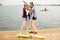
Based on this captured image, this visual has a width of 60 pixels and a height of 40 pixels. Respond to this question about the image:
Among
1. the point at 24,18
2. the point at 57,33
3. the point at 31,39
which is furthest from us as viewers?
the point at 57,33

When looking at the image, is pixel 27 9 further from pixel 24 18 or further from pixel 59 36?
pixel 59 36

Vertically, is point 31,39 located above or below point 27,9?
below

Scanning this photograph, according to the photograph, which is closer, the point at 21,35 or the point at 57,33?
the point at 21,35

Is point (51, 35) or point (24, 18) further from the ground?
point (24, 18)

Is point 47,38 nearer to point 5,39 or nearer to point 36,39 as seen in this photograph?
point 36,39

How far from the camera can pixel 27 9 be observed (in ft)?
53.0

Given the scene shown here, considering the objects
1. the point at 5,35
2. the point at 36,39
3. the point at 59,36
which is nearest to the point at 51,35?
the point at 59,36

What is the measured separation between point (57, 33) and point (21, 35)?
267 centimetres

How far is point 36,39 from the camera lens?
15.4 metres

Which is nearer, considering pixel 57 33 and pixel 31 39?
pixel 31 39

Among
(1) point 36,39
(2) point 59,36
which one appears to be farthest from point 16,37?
(2) point 59,36

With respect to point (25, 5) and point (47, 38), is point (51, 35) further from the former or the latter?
point (25, 5)

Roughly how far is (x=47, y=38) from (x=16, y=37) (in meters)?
1.79

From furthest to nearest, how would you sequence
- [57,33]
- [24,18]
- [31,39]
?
[57,33]
[24,18]
[31,39]
